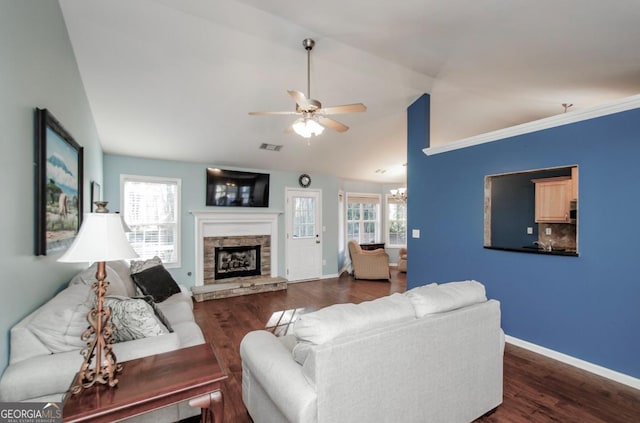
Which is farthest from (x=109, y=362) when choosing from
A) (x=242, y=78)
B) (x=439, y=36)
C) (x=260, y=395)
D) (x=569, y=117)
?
(x=569, y=117)

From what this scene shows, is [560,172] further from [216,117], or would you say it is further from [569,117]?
[216,117]

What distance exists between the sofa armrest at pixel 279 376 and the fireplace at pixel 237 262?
3902 millimetres

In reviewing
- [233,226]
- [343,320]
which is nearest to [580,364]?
[343,320]

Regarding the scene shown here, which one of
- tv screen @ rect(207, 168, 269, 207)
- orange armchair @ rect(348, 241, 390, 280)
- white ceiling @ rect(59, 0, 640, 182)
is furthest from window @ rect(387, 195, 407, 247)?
tv screen @ rect(207, 168, 269, 207)

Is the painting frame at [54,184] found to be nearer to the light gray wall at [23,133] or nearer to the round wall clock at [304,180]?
the light gray wall at [23,133]

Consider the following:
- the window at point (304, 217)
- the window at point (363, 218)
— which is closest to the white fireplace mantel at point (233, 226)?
the window at point (304, 217)

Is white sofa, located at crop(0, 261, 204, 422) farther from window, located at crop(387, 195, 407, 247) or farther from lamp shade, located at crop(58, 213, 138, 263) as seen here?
window, located at crop(387, 195, 407, 247)

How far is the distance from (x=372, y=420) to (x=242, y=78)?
3.53 m

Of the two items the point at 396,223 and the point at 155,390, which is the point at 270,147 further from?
the point at 396,223

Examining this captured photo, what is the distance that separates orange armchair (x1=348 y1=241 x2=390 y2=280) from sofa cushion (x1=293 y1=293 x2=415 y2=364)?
476cm

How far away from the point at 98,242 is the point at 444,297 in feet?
6.08

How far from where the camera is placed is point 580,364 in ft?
8.77

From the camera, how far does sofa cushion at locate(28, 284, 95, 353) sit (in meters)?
1.49

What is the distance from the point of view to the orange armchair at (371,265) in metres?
6.37
